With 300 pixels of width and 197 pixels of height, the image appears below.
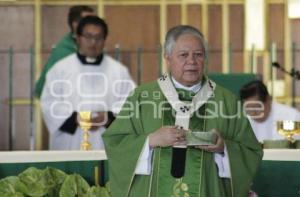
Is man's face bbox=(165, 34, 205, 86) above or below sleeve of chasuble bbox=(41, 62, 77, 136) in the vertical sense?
above

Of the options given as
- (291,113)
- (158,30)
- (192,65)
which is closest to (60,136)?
(291,113)

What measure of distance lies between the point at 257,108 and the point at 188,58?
3171 millimetres

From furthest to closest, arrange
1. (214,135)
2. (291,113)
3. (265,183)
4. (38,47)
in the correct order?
1. (38,47)
2. (291,113)
3. (265,183)
4. (214,135)

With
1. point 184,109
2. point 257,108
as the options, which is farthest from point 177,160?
point 257,108

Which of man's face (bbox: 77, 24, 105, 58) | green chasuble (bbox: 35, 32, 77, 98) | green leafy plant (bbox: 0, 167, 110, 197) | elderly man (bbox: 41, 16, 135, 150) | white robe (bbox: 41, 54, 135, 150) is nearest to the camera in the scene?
green leafy plant (bbox: 0, 167, 110, 197)

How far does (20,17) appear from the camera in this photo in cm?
928

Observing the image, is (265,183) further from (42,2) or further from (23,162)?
(42,2)

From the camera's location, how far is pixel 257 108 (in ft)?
22.9

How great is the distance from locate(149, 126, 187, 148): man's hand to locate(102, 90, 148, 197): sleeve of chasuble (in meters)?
0.11

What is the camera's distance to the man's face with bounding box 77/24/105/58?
7.02 meters

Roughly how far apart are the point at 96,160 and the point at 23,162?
37cm

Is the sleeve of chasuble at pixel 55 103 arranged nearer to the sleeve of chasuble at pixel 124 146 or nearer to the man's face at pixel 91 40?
the man's face at pixel 91 40

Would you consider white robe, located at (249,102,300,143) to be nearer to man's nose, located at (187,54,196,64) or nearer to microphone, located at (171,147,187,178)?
microphone, located at (171,147,187,178)

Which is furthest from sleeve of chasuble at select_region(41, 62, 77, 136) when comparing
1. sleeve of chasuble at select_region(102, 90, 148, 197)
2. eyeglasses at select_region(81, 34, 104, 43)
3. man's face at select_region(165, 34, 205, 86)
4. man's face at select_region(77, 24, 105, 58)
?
man's face at select_region(165, 34, 205, 86)
